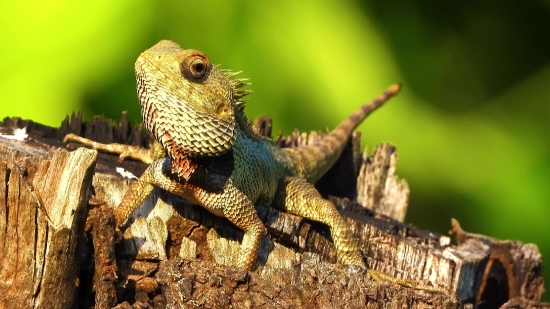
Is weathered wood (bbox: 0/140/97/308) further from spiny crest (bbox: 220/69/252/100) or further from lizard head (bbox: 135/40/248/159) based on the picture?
spiny crest (bbox: 220/69/252/100)

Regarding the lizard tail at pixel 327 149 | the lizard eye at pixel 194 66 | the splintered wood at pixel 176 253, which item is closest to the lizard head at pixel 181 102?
the lizard eye at pixel 194 66

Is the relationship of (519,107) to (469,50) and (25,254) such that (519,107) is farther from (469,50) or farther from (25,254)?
(25,254)

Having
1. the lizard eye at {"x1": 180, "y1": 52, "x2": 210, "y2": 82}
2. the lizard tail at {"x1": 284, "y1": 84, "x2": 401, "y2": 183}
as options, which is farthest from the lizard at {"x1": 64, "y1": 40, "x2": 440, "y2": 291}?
the lizard tail at {"x1": 284, "y1": 84, "x2": 401, "y2": 183}

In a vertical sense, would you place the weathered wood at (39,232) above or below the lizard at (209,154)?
below

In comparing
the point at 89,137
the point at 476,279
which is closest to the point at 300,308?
the point at 476,279

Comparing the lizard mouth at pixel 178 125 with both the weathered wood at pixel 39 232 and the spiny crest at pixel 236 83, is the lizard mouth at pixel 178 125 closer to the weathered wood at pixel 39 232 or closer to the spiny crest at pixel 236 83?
the spiny crest at pixel 236 83

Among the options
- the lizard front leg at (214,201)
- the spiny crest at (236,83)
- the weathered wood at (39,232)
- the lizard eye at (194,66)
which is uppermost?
the spiny crest at (236,83)

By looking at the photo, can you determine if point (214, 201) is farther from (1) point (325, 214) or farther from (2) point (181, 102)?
(1) point (325, 214)
